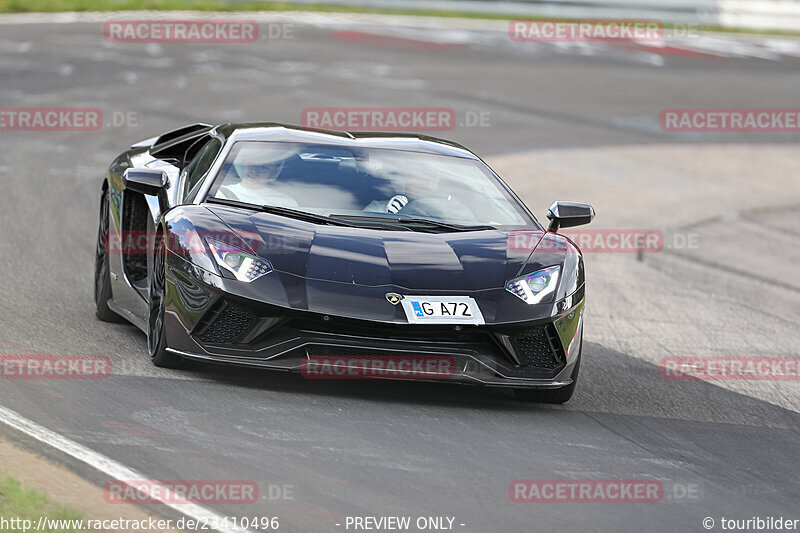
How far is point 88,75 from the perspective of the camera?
2009 centimetres

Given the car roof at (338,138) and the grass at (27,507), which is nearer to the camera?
the grass at (27,507)

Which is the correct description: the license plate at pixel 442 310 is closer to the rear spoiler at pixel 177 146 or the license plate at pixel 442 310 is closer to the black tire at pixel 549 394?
the black tire at pixel 549 394

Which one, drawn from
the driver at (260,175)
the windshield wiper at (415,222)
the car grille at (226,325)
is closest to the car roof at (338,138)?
the driver at (260,175)

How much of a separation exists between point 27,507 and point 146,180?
3.01 metres

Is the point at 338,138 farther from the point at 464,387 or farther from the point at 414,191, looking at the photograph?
the point at 464,387

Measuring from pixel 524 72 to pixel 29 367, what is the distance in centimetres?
1839

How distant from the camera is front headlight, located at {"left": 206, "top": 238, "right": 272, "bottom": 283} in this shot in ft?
19.9

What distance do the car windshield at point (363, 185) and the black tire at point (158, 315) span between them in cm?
52

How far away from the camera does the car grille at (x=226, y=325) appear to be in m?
6.03

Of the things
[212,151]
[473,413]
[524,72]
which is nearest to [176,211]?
[212,151]

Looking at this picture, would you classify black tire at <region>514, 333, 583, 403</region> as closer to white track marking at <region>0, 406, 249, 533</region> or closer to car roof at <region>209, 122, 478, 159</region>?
car roof at <region>209, 122, 478, 159</region>

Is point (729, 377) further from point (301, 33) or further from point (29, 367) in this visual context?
point (301, 33)

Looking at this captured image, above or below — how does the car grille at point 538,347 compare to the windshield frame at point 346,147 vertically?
below

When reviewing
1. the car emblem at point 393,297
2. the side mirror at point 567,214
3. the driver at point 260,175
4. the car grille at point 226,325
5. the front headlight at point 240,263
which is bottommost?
the car grille at point 226,325
